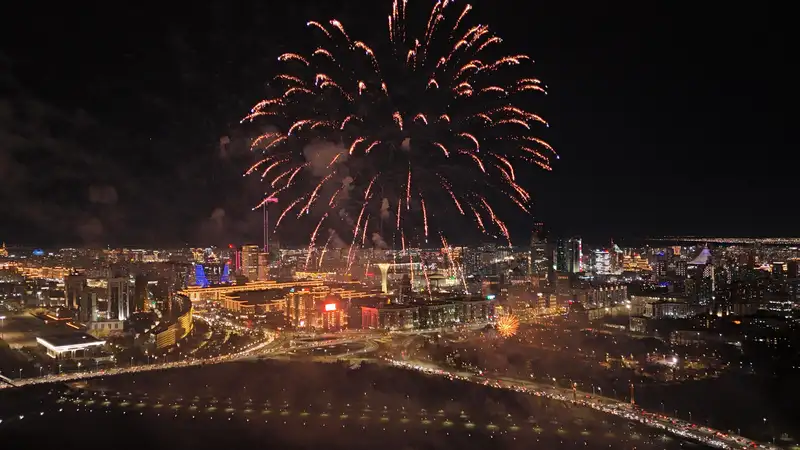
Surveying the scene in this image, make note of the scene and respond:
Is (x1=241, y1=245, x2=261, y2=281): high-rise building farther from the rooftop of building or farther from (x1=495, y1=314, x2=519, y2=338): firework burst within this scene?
the rooftop of building

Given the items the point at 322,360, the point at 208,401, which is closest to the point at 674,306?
the point at 322,360

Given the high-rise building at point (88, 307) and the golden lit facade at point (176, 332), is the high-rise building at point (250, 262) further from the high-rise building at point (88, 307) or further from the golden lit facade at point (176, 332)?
the high-rise building at point (88, 307)

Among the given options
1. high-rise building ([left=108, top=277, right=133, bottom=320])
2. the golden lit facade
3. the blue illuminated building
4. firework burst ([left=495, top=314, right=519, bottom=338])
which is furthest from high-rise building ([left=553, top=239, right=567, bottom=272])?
high-rise building ([left=108, top=277, right=133, bottom=320])

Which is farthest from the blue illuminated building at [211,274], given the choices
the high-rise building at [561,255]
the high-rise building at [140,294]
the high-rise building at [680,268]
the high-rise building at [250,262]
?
the high-rise building at [680,268]

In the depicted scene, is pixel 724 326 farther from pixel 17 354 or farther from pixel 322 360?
pixel 17 354

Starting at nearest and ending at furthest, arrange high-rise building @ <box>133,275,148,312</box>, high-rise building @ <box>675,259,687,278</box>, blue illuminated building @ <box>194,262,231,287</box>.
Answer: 1. high-rise building @ <box>133,275,148,312</box>
2. blue illuminated building @ <box>194,262,231,287</box>
3. high-rise building @ <box>675,259,687,278</box>
